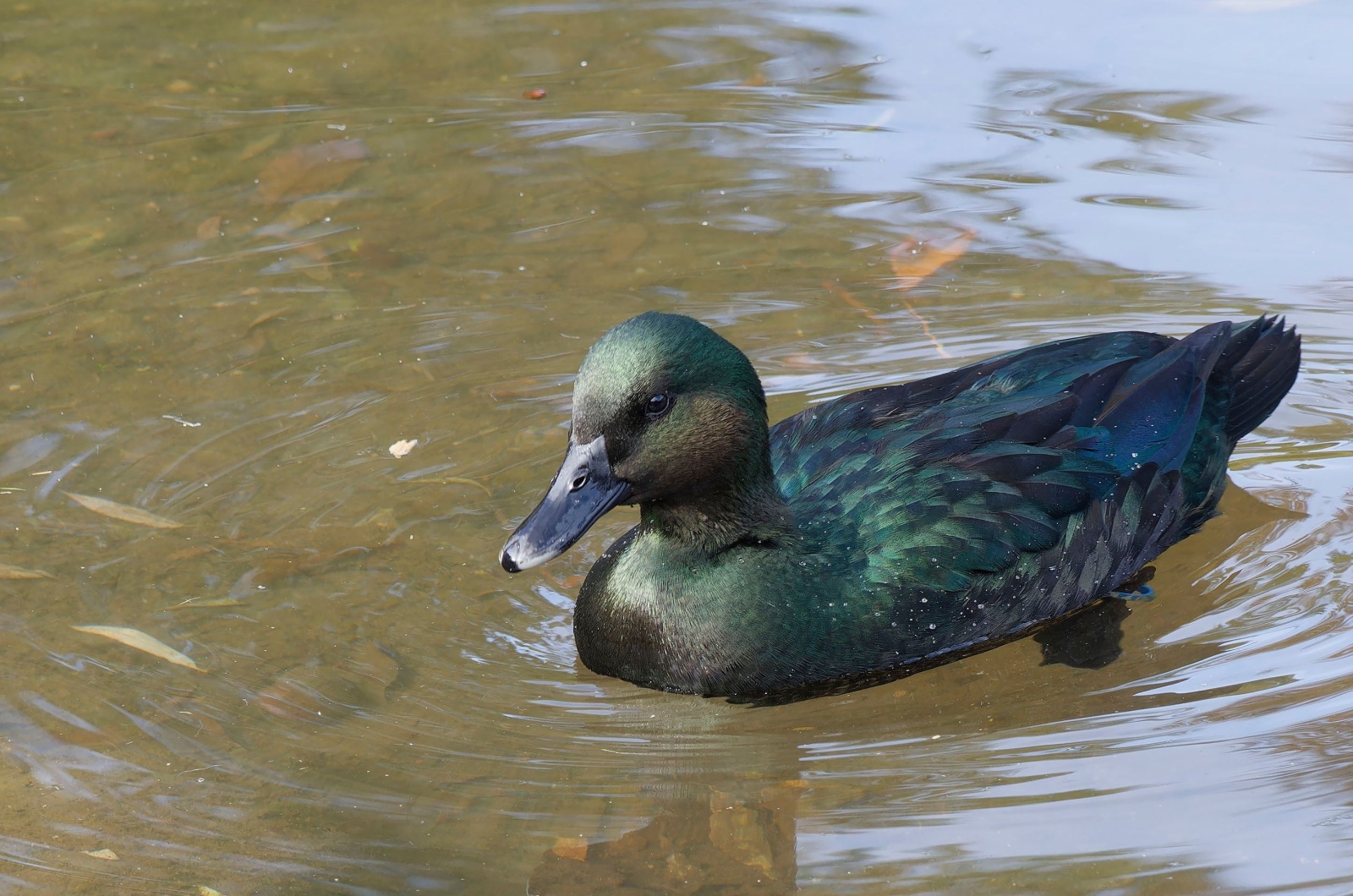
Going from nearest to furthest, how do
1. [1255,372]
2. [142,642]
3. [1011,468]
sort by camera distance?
[142,642], [1011,468], [1255,372]

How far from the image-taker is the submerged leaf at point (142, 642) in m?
5.66

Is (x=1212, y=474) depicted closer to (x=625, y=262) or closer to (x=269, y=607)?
(x=625, y=262)

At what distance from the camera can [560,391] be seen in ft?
23.8

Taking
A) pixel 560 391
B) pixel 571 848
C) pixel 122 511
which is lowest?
pixel 571 848

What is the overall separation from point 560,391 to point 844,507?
1.86m

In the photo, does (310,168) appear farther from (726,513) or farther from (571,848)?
(571,848)

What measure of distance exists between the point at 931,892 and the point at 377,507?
2.94 m

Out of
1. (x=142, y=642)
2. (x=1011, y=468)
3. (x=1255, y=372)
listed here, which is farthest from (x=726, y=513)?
(x=1255, y=372)

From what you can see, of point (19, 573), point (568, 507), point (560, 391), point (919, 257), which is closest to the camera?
point (568, 507)

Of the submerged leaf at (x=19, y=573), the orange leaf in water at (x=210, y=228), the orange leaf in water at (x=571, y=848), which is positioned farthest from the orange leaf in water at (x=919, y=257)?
the submerged leaf at (x=19, y=573)

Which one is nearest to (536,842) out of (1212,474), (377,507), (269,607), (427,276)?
(269,607)

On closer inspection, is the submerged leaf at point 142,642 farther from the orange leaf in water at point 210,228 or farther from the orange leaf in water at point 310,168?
the orange leaf in water at point 310,168

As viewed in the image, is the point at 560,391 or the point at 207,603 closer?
the point at 207,603

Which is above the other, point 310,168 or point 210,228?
point 310,168
